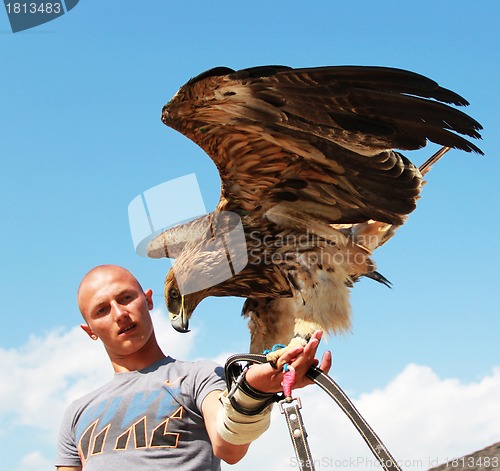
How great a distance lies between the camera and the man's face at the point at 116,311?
2.73m

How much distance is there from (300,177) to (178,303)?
1.34 meters

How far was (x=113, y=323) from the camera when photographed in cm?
273

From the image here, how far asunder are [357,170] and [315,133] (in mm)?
531

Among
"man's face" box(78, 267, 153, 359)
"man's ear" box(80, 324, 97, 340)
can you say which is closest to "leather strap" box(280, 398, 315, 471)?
"man's face" box(78, 267, 153, 359)

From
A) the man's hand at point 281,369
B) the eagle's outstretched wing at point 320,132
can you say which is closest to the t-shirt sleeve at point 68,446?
the man's hand at point 281,369

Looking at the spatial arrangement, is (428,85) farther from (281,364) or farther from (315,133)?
(281,364)

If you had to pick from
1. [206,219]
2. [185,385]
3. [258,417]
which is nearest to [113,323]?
[185,385]

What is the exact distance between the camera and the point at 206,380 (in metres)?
2.57

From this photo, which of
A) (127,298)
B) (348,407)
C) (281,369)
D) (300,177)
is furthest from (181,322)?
(348,407)

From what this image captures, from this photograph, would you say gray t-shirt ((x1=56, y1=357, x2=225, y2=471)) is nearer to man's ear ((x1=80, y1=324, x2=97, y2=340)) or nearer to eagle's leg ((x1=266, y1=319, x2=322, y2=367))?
man's ear ((x1=80, y1=324, x2=97, y2=340))

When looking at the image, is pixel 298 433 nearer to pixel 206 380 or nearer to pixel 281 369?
pixel 281 369

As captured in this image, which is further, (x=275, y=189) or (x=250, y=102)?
(x=275, y=189)

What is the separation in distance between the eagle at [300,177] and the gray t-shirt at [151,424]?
1110 millimetres

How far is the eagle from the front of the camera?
344 cm
